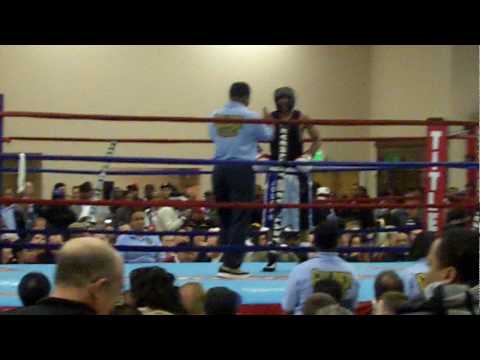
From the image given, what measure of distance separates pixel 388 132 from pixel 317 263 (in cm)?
951

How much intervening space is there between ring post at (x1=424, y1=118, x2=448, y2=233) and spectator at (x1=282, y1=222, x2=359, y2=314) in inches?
41.8

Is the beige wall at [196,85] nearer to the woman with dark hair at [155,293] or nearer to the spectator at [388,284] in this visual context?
the spectator at [388,284]

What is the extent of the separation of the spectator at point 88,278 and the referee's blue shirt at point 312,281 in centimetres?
186

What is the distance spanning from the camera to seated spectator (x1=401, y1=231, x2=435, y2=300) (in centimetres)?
399

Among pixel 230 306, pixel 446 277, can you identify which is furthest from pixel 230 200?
pixel 446 277

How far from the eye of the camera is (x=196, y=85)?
43.7 ft

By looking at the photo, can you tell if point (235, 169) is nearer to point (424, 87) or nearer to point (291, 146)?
point (291, 146)

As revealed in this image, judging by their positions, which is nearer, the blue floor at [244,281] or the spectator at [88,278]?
the spectator at [88,278]

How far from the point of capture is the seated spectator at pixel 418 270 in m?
3.99

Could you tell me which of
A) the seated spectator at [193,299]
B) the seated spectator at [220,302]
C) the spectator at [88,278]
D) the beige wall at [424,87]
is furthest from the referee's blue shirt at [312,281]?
the beige wall at [424,87]
